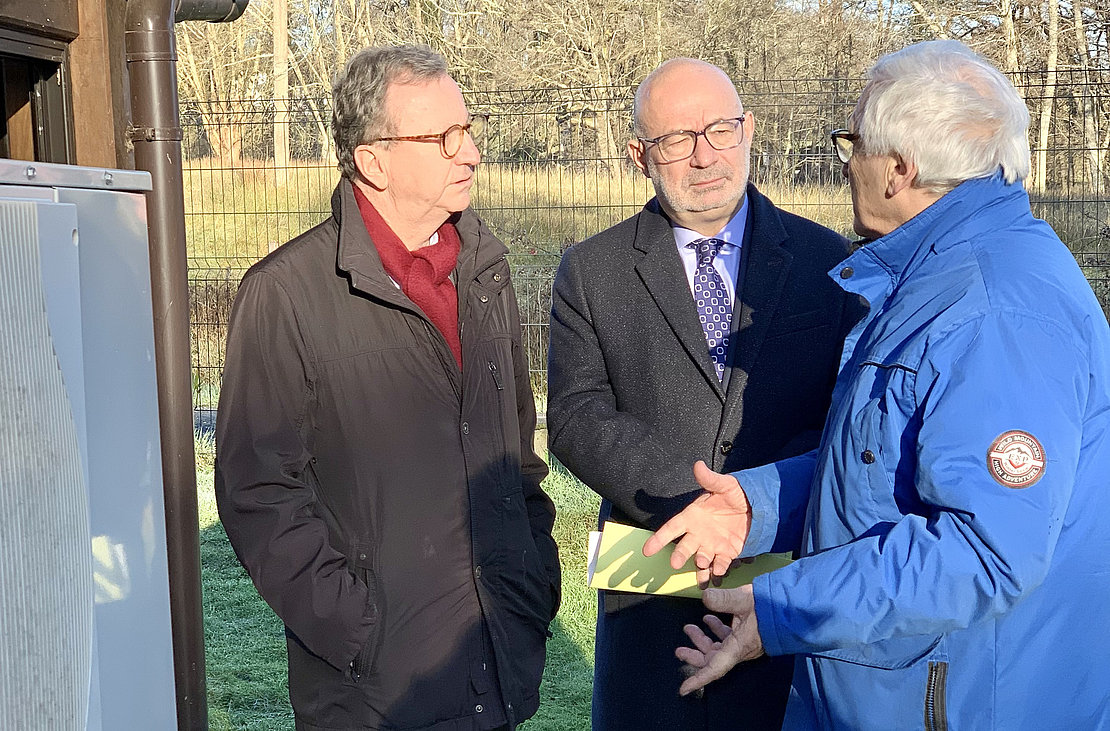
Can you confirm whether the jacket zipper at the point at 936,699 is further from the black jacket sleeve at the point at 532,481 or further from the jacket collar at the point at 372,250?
the jacket collar at the point at 372,250

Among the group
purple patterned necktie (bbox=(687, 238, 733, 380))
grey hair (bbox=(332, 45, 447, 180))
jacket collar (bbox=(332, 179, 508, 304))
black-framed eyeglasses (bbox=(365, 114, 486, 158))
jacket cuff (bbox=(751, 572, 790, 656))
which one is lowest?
jacket cuff (bbox=(751, 572, 790, 656))

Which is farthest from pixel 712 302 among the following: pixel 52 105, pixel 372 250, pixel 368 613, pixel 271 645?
pixel 271 645

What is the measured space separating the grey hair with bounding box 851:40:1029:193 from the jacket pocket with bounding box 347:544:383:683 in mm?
1386

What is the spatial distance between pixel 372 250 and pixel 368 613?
82 cm

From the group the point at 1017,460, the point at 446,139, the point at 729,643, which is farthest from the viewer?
the point at 446,139

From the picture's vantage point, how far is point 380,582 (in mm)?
2457

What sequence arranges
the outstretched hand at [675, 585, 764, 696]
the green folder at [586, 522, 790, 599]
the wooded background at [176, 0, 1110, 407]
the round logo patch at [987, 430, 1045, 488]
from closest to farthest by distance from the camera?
the round logo patch at [987, 430, 1045, 488]
the outstretched hand at [675, 585, 764, 696]
the green folder at [586, 522, 790, 599]
the wooded background at [176, 0, 1110, 407]

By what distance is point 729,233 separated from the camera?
3029 millimetres

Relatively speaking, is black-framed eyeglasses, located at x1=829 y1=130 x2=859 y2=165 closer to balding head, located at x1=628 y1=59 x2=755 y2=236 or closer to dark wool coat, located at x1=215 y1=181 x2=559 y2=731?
balding head, located at x1=628 y1=59 x2=755 y2=236

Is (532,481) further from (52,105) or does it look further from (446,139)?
(52,105)

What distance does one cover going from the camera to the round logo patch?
1.72 m

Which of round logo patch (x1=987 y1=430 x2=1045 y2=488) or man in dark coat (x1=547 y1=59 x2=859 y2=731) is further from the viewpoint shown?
man in dark coat (x1=547 y1=59 x2=859 y2=731)

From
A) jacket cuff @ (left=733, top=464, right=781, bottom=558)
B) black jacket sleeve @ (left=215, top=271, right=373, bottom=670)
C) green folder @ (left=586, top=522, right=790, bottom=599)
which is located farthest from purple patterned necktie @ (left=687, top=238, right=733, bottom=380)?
black jacket sleeve @ (left=215, top=271, right=373, bottom=670)

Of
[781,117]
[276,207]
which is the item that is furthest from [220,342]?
[781,117]
